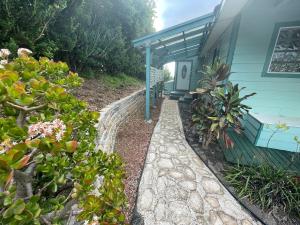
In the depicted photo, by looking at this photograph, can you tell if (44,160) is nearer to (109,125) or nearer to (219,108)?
(109,125)

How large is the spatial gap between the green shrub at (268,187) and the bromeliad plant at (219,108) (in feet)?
1.90

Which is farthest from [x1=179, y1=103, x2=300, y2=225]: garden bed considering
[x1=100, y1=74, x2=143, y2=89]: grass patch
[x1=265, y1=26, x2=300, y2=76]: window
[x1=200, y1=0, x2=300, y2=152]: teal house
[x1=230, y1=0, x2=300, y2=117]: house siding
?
[x1=100, y1=74, x2=143, y2=89]: grass patch

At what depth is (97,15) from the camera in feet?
19.1

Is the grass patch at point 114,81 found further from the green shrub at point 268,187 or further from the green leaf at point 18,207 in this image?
the green leaf at point 18,207

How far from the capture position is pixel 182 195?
212 cm

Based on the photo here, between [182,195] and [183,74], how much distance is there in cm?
958

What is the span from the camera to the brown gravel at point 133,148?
218 cm

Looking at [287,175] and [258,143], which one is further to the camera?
[258,143]

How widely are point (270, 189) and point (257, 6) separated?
3957 mm

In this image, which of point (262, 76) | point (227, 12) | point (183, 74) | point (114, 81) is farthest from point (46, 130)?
point (183, 74)

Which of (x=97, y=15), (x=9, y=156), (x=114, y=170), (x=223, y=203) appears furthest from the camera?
(x=97, y=15)

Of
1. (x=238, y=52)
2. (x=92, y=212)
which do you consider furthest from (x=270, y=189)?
(x=238, y=52)

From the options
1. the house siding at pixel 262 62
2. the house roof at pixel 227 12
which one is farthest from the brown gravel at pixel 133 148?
the house roof at pixel 227 12

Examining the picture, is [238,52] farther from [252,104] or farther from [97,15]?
[97,15]
